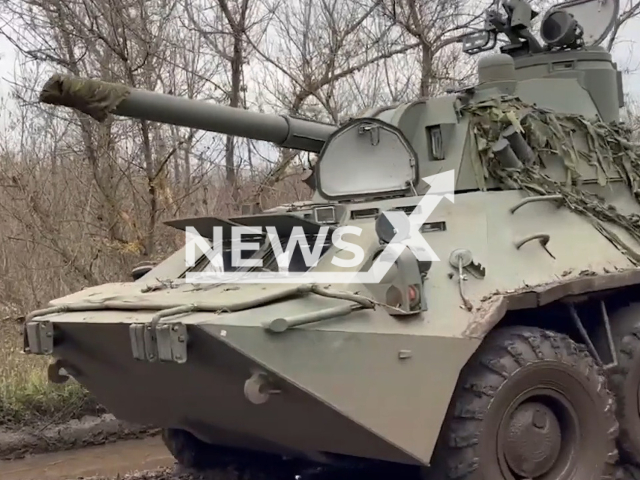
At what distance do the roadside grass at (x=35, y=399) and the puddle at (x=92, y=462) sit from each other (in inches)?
15.5

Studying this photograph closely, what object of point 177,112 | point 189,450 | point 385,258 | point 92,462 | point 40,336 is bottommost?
point 92,462

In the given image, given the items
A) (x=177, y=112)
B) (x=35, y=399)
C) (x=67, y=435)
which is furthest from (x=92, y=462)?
(x=177, y=112)

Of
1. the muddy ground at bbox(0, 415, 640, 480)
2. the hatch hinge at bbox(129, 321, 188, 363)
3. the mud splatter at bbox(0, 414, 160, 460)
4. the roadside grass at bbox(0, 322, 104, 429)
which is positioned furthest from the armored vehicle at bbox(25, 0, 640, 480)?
the roadside grass at bbox(0, 322, 104, 429)

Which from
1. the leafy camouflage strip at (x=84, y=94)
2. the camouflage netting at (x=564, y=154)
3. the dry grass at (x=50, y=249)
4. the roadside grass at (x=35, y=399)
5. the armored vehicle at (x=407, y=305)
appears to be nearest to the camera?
the armored vehicle at (x=407, y=305)

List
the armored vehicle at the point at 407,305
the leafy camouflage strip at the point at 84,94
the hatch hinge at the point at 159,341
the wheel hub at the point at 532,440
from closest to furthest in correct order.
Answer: the hatch hinge at the point at 159,341 < the armored vehicle at the point at 407,305 < the wheel hub at the point at 532,440 < the leafy camouflage strip at the point at 84,94

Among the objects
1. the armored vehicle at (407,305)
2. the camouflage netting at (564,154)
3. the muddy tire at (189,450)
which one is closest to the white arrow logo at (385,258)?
the armored vehicle at (407,305)

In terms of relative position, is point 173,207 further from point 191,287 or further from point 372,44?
point 191,287

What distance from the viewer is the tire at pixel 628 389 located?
5.29 meters

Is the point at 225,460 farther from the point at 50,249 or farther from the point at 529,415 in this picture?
the point at 50,249

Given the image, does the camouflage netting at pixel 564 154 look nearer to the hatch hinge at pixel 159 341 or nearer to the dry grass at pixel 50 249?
the hatch hinge at pixel 159 341

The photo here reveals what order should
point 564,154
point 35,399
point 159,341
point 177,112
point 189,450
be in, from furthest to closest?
point 35,399, point 189,450, point 564,154, point 177,112, point 159,341

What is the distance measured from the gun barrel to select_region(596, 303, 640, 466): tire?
243 cm

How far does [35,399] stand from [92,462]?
954mm

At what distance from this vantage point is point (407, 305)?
4.36 meters
